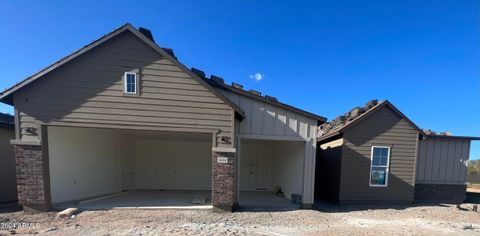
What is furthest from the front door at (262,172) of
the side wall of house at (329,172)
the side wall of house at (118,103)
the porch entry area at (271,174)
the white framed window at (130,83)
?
the white framed window at (130,83)

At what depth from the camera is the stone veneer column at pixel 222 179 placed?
21.0ft

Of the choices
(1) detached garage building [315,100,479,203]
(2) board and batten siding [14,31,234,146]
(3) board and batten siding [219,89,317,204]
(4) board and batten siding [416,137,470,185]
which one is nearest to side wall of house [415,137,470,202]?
(4) board and batten siding [416,137,470,185]

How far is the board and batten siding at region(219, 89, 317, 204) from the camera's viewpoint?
6.99m

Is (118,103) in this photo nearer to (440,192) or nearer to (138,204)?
(138,204)

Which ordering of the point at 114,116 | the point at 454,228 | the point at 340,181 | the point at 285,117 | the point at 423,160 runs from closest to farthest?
the point at 454,228 → the point at 114,116 → the point at 285,117 → the point at 340,181 → the point at 423,160

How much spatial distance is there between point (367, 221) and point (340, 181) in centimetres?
205

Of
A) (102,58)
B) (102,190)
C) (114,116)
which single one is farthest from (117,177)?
(102,58)

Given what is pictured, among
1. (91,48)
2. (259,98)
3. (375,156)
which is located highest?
(91,48)

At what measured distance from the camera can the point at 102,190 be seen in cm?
847

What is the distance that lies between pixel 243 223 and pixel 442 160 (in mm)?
9886

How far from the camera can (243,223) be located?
5.56 meters

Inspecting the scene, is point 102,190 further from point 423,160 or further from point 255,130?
point 423,160

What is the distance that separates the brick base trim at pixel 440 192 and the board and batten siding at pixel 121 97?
9309 mm

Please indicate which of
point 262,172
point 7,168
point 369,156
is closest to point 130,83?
point 7,168
